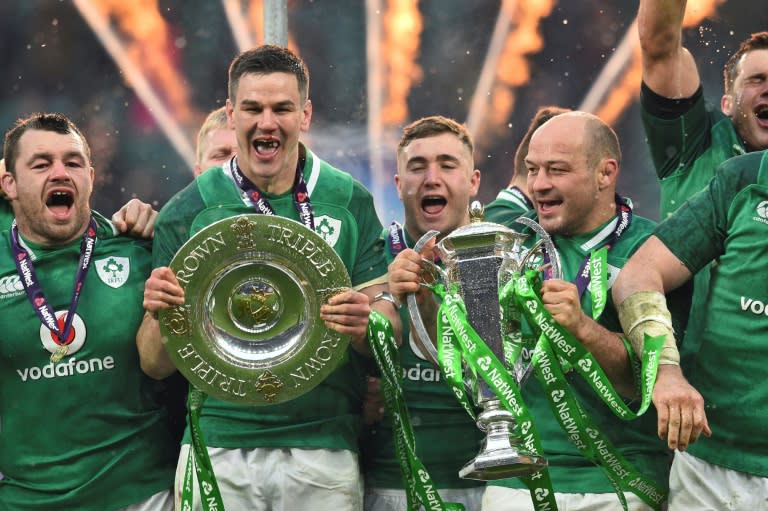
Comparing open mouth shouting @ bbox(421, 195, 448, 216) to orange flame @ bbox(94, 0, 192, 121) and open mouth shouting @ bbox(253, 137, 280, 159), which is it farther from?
orange flame @ bbox(94, 0, 192, 121)

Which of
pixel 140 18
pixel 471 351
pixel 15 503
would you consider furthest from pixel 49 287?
pixel 140 18

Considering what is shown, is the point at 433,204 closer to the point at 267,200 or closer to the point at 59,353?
the point at 267,200

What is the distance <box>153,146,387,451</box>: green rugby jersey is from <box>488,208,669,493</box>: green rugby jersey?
60cm

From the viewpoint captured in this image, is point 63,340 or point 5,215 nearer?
point 63,340

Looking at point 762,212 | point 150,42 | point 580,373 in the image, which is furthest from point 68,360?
point 150,42

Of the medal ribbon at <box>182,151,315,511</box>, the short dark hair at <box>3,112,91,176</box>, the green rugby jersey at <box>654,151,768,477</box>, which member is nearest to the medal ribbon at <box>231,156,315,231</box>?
the medal ribbon at <box>182,151,315,511</box>

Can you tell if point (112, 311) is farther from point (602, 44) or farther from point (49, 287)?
point (602, 44)

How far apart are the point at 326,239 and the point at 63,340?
3.17ft

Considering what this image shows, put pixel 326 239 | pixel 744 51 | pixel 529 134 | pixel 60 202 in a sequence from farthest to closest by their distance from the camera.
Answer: pixel 529 134, pixel 744 51, pixel 60 202, pixel 326 239

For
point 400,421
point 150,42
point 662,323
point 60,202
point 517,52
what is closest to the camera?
point 662,323

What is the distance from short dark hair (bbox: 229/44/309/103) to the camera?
4.35 meters

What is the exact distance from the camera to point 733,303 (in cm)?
394

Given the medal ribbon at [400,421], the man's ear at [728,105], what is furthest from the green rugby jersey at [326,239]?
the man's ear at [728,105]

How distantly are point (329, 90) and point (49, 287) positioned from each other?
7387mm
